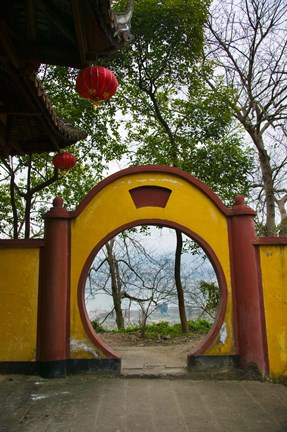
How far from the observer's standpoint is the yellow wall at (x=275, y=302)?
216 inches

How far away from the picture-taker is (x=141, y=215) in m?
5.92

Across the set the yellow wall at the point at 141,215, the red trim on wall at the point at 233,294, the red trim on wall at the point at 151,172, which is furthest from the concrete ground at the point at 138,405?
the red trim on wall at the point at 151,172

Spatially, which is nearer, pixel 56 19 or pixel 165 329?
pixel 56 19

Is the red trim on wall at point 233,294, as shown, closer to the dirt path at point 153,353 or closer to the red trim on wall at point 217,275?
the red trim on wall at point 217,275

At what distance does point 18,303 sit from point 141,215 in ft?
7.55

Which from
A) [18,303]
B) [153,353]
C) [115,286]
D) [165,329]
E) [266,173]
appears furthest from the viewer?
[115,286]

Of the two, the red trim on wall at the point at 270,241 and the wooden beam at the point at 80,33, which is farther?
the red trim on wall at the point at 270,241

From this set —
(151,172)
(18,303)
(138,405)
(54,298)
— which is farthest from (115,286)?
(138,405)

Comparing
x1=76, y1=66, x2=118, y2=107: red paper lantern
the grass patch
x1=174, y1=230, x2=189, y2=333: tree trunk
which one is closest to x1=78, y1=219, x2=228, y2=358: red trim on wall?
x1=76, y1=66, x2=118, y2=107: red paper lantern

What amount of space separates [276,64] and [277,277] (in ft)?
30.4

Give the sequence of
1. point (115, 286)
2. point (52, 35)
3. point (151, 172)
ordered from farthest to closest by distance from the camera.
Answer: point (115, 286) → point (151, 172) → point (52, 35)

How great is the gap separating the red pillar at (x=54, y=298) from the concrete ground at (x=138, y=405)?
0.28 m

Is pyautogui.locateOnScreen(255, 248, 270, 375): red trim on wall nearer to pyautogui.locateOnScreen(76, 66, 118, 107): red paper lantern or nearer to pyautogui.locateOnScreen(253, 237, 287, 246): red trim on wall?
pyautogui.locateOnScreen(253, 237, 287, 246): red trim on wall

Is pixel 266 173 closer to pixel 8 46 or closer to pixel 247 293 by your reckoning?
pixel 247 293
